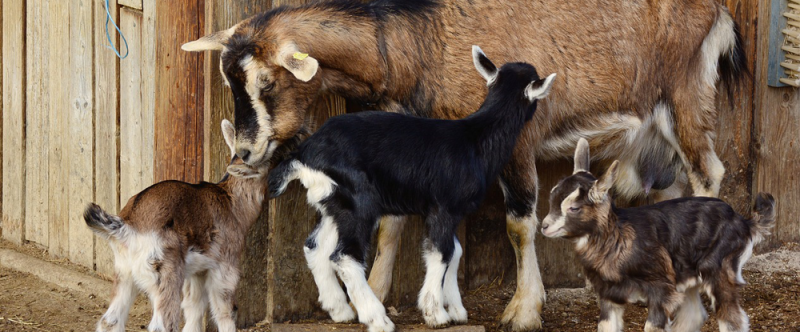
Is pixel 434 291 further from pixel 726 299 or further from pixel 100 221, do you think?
pixel 100 221

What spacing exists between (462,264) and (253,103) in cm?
199

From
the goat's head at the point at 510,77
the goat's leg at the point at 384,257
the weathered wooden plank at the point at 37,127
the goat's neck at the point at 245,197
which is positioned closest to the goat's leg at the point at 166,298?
the goat's neck at the point at 245,197

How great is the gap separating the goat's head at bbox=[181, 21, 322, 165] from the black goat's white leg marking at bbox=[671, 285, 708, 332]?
225cm

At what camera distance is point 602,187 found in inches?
183

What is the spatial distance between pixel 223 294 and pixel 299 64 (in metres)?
1.20

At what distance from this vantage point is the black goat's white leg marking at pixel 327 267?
16.1ft

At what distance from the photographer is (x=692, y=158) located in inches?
246

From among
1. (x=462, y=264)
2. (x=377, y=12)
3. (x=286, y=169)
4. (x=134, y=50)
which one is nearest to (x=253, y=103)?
(x=286, y=169)

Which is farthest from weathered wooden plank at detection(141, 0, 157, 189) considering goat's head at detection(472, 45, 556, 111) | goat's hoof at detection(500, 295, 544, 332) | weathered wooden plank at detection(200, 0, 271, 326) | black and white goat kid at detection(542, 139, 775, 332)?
black and white goat kid at detection(542, 139, 775, 332)

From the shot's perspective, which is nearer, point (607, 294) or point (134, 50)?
point (607, 294)

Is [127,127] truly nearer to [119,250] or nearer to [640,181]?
[119,250]

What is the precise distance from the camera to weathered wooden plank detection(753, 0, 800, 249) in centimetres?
687

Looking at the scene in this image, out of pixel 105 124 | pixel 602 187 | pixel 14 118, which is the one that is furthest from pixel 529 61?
pixel 14 118

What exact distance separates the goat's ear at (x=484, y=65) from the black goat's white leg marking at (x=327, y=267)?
112 centimetres
